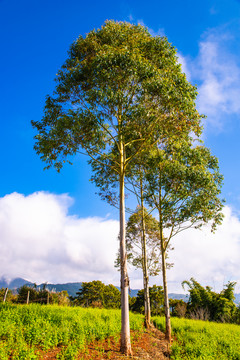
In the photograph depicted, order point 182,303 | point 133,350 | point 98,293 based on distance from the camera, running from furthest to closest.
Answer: point 98,293, point 182,303, point 133,350

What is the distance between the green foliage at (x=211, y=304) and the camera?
1087 inches

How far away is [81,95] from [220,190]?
10.9 metres

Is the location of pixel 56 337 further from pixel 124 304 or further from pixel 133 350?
pixel 133 350

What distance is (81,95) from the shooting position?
1184 cm

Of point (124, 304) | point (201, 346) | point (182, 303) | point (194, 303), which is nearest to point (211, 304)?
point (194, 303)

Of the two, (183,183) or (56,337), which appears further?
(183,183)

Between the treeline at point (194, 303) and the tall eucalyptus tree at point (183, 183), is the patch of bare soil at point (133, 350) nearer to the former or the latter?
the tall eucalyptus tree at point (183, 183)

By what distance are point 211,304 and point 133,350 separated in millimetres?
26249

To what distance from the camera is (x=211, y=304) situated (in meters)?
29.8

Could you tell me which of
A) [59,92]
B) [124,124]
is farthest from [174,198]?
[59,92]

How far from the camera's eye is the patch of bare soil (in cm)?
727

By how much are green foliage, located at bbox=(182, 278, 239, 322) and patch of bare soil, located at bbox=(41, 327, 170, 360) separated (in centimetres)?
1851

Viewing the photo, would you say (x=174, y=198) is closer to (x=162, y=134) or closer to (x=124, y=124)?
(x=162, y=134)

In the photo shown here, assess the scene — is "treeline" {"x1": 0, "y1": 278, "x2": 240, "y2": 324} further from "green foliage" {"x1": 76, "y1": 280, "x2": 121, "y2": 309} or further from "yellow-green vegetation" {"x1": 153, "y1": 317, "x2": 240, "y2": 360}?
"yellow-green vegetation" {"x1": 153, "y1": 317, "x2": 240, "y2": 360}
